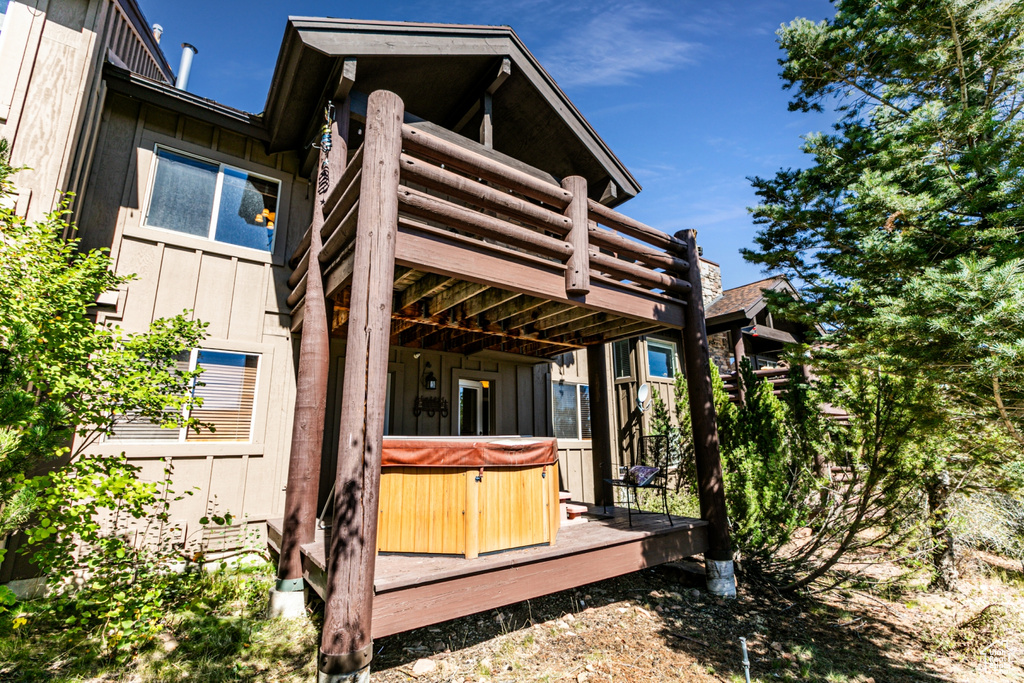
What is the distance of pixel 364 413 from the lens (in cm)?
346

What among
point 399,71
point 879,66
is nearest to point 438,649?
point 399,71

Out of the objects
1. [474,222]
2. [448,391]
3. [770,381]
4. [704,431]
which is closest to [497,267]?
[474,222]

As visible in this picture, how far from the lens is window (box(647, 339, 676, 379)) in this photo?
40.8 feet

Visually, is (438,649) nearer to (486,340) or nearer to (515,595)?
(515,595)

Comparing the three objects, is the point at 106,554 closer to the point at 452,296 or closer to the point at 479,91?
the point at 452,296

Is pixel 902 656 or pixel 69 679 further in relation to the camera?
pixel 902 656

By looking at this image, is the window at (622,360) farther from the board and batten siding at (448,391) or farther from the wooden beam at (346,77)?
the wooden beam at (346,77)

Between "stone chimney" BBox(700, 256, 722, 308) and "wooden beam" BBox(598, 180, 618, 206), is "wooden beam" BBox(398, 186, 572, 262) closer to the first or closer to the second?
"wooden beam" BBox(598, 180, 618, 206)

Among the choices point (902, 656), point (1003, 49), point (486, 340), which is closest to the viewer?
point (902, 656)

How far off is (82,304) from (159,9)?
23.6 ft

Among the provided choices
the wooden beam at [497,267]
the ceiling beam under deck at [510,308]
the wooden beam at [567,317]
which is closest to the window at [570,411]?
the wooden beam at [567,317]

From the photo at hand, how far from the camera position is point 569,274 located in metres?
5.04

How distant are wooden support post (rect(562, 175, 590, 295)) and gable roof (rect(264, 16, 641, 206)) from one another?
8.34 ft

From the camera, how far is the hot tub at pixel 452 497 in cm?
437
